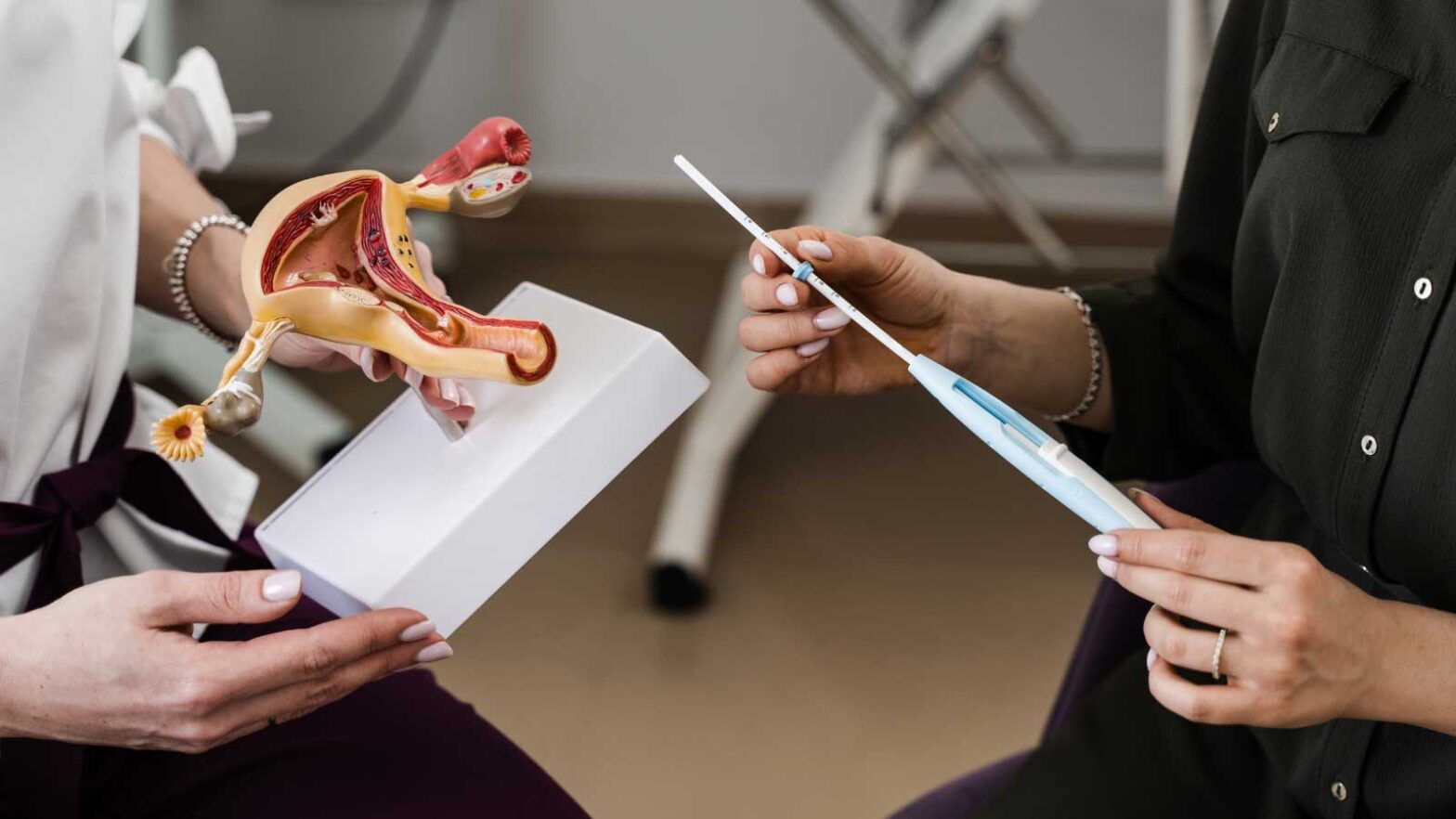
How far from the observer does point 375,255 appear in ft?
2.03

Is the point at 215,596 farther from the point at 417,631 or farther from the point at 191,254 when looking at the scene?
the point at 191,254

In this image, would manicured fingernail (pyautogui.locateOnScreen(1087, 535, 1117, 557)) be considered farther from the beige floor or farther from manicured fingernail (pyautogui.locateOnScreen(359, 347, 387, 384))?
the beige floor

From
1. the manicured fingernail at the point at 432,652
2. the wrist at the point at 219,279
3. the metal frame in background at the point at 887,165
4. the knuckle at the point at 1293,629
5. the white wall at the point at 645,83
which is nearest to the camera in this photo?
the knuckle at the point at 1293,629

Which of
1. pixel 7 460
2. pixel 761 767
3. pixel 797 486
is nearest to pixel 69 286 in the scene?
pixel 7 460

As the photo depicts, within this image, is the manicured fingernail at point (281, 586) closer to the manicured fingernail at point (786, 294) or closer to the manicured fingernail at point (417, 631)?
the manicured fingernail at point (417, 631)

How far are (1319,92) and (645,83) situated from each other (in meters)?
1.54

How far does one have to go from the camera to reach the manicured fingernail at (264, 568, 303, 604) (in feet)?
1.83

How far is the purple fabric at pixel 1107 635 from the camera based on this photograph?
796 mm

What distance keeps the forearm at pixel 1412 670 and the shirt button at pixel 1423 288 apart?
0.50ft

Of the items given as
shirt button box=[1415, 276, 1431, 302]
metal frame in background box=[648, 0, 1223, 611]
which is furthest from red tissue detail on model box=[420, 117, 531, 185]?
metal frame in background box=[648, 0, 1223, 611]

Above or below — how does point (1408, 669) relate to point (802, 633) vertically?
above

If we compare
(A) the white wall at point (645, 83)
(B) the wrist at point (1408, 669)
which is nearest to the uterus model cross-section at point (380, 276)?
(B) the wrist at point (1408, 669)

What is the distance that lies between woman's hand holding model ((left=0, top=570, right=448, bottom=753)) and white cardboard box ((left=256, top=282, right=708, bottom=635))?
0.05 metres

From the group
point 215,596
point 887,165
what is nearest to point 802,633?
point 887,165
